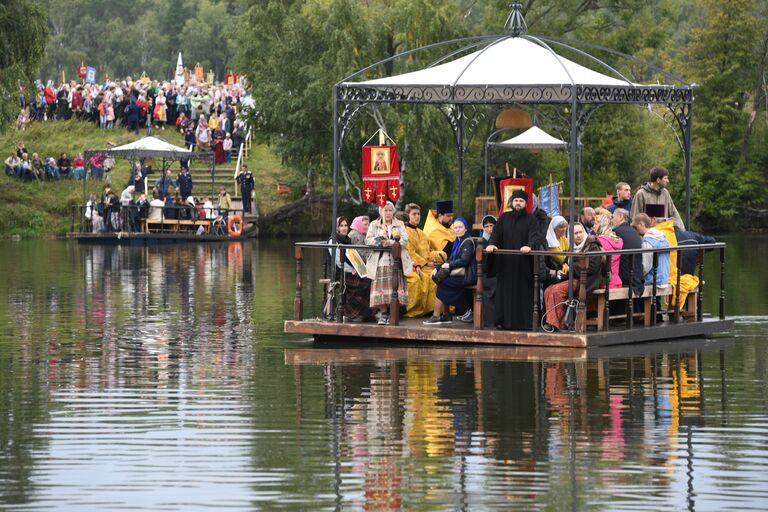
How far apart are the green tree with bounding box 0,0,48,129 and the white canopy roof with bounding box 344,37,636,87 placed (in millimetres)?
26558

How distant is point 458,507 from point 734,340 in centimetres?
1078

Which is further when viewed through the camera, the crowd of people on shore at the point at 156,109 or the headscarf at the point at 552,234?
Answer: the crowd of people on shore at the point at 156,109

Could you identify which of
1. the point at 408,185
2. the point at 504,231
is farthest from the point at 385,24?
the point at 504,231

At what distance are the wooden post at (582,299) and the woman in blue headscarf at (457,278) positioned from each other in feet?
4.68

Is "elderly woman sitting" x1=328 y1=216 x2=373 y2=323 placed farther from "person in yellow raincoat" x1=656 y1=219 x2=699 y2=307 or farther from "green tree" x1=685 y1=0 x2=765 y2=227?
"green tree" x1=685 y1=0 x2=765 y2=227

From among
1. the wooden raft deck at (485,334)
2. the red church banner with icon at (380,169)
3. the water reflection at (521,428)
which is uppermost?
the red church banner with icon at (380,169)

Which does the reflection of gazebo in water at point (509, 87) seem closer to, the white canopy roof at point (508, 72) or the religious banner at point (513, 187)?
the white canopy roof at point (508, 72)

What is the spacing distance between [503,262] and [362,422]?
5568mm

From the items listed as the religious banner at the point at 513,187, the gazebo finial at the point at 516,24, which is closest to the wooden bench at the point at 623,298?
the religious banner at the point at 513,187

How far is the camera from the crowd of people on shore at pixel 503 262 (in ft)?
65.3

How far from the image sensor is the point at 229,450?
44.1 ft

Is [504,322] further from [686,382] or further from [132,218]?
[132,218]

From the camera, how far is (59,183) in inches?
2447

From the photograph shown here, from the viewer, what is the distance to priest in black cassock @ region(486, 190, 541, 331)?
19891 millimetres
